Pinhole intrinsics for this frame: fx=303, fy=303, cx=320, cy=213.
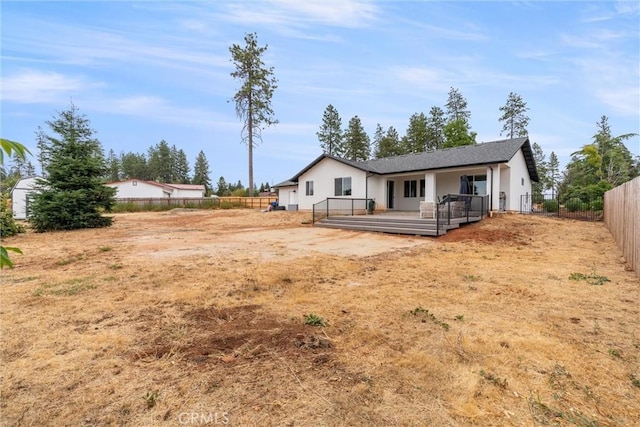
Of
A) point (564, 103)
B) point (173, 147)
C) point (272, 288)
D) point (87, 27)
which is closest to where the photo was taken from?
point (272, 288)

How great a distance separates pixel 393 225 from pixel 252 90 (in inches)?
1011

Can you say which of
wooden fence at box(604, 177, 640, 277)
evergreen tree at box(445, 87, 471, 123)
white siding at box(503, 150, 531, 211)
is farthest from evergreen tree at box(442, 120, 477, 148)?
wooden fence at box(604, 177, 640, 277)

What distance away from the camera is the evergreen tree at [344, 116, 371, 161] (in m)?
41.3

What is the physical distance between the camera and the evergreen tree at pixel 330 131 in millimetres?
39969

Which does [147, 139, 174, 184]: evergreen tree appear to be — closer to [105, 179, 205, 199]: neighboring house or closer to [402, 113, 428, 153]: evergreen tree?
[105, 179, 205, 199]: neighboring house

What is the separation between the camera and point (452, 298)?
14.7 feet

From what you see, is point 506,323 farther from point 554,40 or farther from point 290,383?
point 554,40

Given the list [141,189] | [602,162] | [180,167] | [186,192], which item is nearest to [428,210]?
[602,162]

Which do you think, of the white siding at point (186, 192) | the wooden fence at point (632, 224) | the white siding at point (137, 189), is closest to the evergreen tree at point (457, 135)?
the wooden fence at point (632, 224)

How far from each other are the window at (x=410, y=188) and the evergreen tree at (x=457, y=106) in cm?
2217

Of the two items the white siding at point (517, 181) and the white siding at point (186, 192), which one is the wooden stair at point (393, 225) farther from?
the white siding at point (186, 192)

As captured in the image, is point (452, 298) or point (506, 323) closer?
point (506, 323)

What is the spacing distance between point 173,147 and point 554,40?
72025mm

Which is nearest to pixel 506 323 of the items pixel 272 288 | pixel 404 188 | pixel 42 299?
pixel 272 288
